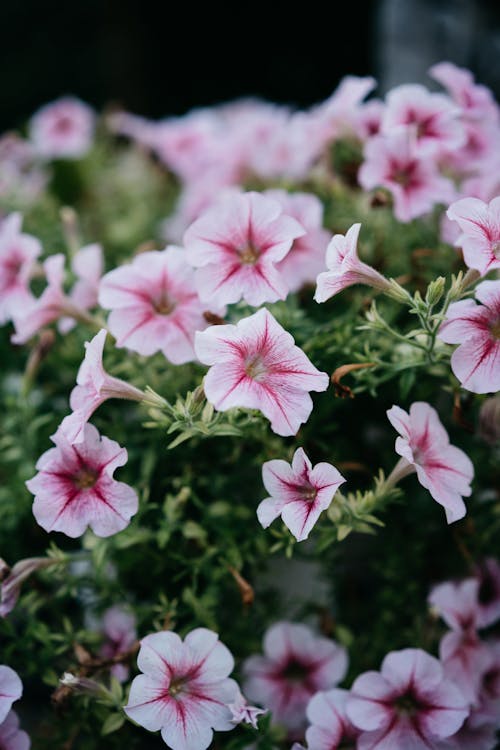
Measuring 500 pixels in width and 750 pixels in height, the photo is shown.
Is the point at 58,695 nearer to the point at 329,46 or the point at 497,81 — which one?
the point at 497,81

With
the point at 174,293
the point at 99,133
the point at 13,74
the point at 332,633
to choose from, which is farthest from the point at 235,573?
the point at 13,74

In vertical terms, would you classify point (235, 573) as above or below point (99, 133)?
below

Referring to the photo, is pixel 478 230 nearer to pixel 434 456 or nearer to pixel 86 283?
pixel 434 456

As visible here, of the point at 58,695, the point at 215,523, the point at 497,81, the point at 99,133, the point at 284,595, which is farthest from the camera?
the point at 99,133

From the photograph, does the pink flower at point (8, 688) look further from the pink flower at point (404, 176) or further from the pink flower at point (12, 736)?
the pink flower at point (404, 176)

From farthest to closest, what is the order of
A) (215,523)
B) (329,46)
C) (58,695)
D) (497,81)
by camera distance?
(329,46) → (497,81) → (215,523) → (58,695)

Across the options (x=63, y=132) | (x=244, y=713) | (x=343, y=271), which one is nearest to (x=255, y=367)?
(x=343, y=271)

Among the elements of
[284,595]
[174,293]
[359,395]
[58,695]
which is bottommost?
[284,595]

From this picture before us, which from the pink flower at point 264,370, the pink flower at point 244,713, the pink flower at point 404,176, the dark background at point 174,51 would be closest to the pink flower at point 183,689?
the pink flower at point 244,713
